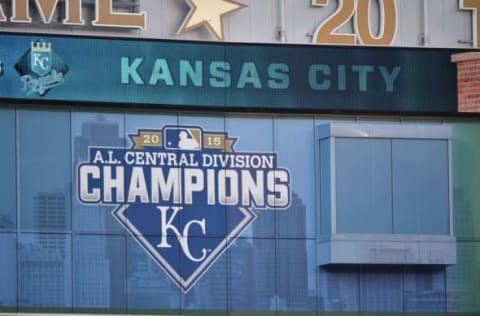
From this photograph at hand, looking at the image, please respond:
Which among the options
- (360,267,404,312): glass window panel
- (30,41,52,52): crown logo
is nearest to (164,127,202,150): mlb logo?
(30,41,52,52): crown logo

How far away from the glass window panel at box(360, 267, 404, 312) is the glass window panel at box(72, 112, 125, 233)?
4.97 metres

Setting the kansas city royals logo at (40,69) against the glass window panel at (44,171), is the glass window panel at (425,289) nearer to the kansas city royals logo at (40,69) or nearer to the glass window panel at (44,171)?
the glass window panel at (44,171)

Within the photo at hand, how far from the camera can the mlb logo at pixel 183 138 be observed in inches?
1481

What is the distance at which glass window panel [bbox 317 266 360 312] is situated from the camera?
124 ft

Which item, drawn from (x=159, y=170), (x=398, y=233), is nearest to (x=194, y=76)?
(x=159, y=170)

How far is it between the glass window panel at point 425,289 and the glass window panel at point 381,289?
0.18m

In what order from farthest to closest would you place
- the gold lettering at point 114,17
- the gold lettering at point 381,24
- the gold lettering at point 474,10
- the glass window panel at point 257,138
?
1. the gold lettering at point 474,10
2. the gold lettering at point 381,24
3. the glass window panel at point 257,138
4. the gold lettering at point 114,17

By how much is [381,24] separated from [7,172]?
8079 mm

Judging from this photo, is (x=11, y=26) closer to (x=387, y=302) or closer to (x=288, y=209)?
(x=288, y=209)

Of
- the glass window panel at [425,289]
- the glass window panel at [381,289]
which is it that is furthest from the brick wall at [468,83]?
the glass window panel at [381,289]

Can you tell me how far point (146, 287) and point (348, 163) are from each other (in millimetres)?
4750

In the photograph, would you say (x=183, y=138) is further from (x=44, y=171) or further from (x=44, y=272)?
(x=44, y=272)

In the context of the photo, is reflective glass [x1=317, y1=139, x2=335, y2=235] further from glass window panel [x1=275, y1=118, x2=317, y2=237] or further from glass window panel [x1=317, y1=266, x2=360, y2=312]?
glass window panel [x1=317, y1=266, x2=360, y2=312]

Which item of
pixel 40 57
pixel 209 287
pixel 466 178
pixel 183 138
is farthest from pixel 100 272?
pixel 466 178
